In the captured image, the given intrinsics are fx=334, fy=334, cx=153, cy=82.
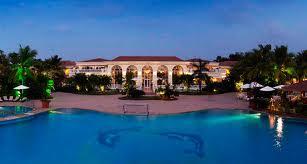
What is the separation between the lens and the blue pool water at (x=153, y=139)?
1273cm

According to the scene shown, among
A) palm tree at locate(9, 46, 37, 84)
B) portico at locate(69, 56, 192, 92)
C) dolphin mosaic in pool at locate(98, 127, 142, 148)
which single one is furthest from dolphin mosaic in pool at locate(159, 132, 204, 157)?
portico at locate(69, 56, 192, 92)

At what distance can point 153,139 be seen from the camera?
53.1 feet

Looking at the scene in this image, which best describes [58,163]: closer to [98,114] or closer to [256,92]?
[98,114]

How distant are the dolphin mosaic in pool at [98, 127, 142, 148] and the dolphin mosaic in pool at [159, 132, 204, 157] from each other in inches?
84.6

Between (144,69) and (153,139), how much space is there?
1533 inches

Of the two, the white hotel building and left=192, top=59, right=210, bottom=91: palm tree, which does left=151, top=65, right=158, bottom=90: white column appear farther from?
left=192, top=59, right=210, bottom=91: palm tree

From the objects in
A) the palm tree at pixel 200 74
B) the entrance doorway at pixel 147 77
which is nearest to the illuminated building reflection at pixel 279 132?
the palm tree at pixel 200 74

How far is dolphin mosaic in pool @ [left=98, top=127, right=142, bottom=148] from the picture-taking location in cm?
1526

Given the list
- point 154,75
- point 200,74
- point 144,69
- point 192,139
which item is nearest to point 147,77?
point 144,69

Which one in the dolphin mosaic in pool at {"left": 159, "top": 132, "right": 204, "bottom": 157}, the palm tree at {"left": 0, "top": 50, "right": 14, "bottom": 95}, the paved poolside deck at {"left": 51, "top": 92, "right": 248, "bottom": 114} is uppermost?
the palm tree at {"left": 0, "top": 50, "right": 14, "bottom": 95}

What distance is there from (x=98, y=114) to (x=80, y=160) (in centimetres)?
1144

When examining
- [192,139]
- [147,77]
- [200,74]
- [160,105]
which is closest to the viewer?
[192,139]

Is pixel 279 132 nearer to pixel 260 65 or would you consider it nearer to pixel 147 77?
pixel 260 65

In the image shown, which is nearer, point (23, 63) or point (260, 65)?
point (260, 65)
